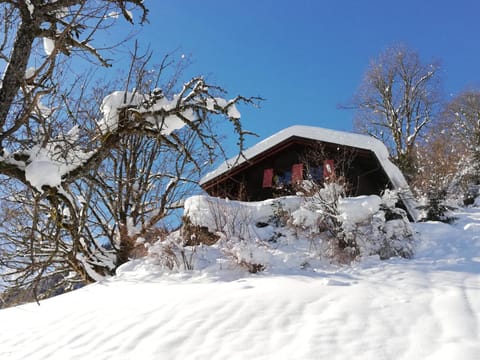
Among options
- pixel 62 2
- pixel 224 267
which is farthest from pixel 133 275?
pixel 62 2

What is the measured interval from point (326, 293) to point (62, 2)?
4244mm

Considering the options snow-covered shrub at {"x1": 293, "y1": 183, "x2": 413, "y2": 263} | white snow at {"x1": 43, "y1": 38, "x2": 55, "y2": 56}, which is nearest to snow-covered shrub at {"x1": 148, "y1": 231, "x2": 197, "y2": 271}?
snow-covered shrub at {"x1": 293, "y1": 183, "x2": 413, "y2": 263}

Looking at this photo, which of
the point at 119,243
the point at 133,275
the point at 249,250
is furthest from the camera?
the point at 119,243

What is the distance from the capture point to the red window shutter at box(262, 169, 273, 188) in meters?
12.8

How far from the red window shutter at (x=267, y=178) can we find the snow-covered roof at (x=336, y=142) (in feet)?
3.26

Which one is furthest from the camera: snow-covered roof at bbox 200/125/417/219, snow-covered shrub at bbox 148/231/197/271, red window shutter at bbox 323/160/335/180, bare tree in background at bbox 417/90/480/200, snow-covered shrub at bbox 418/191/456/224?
bare tree in background at bbox 417/90/480/200

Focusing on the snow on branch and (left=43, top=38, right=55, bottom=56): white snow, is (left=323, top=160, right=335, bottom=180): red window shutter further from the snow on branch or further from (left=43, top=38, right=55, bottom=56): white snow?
(left=43, top=38, right=55, bottom=56): white snow

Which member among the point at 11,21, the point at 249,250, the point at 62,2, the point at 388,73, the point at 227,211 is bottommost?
the point at 249,250

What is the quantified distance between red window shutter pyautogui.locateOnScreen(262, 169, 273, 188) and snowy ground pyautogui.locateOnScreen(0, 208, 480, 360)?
293 inches

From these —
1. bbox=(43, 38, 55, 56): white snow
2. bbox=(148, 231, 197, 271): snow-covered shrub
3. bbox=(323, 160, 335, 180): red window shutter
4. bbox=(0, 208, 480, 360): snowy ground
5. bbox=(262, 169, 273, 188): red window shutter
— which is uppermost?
bbox=(43, 38, 55, 56): white snow

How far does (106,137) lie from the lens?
4035 millimetres

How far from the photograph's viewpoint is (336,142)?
431 inches

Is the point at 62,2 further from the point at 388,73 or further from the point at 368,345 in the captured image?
the point at 388,73

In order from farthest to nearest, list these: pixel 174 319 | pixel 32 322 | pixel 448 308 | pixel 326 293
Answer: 1. pixel 32 322
2. pixel 326 293
3. pixel 174 319
4. pixel 448 308
